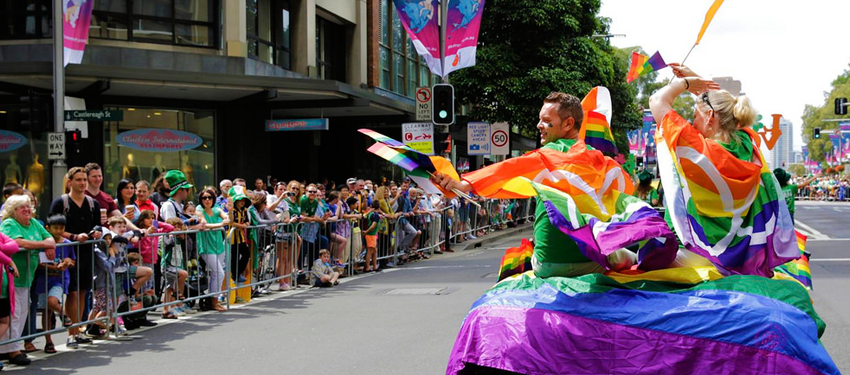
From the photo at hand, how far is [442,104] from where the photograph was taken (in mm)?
20016

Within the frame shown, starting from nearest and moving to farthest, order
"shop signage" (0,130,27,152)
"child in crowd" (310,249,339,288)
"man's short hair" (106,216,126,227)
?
1. "man's short hair" (106,216,126,227)
2. "child in crowd" (310,249,339,288)
3. "shop signage" (0,130,27,152)

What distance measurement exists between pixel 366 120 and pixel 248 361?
23017 mm

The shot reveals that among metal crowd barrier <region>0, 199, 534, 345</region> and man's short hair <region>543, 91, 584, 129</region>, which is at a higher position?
man's short hair <region>543, 91, 584, 129</region>

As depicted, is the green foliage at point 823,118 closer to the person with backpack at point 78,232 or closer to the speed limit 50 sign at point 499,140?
the speed limit 50 sign at point 499,140

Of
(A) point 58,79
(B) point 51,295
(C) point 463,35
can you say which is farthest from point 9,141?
(B) point 51,295

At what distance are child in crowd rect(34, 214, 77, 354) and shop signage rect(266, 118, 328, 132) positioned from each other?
45.7 ft

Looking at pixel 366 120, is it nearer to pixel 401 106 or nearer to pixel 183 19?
pixel 401 106

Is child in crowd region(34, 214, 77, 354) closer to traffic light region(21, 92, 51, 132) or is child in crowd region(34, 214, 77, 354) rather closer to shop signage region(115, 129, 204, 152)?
traffic light region(21, 92, 51, 132)

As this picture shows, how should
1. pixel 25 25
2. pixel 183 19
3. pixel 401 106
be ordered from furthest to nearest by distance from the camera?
pixel 401 106, pixel 183 19, pixel 25 25

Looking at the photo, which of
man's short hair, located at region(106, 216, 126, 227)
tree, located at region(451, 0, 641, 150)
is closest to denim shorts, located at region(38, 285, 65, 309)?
man's short hair, located at region(106, 216, 126, 227)

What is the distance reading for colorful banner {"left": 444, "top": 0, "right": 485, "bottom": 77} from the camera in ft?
68.0

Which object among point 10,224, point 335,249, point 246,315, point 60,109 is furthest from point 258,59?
point 10,224

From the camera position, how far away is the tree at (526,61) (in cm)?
3291

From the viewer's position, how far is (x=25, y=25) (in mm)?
21438
